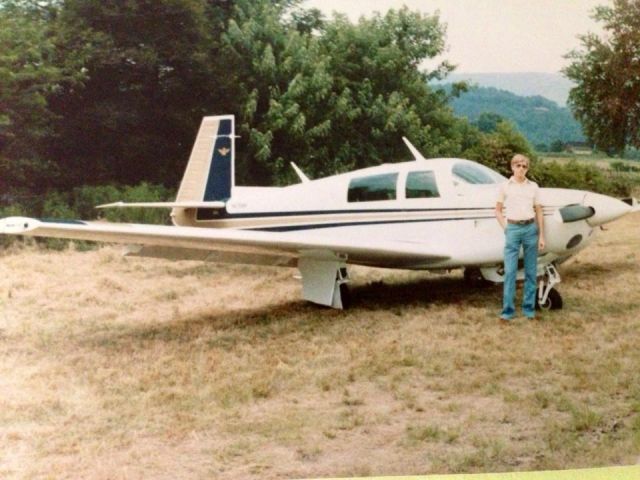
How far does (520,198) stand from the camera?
3.02 m

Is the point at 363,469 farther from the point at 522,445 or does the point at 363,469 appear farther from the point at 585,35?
the point at 585,35

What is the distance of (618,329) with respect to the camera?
2.74m

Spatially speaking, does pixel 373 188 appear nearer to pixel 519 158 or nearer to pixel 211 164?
pixel 519 158

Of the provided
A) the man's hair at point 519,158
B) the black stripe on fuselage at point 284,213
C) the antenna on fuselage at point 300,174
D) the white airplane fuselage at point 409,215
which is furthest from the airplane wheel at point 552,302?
the antenna on fuselage at point 300,174

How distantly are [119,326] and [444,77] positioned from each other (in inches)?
63.6

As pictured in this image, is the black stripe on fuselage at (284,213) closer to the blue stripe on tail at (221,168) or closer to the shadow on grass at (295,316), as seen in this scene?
the blue stripe on tail at (221,168)

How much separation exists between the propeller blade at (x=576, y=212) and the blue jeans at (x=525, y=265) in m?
0.23

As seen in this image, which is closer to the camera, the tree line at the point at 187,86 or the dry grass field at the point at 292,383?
the dry grass field at the point at 292,383

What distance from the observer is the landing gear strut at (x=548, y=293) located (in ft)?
10.4

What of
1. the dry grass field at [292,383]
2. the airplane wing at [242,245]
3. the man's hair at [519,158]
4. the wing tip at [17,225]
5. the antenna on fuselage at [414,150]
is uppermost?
the antenna on fuselage at [414,150]

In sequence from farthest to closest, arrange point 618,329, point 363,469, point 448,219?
point 448,219
point 618,329
point 363,469

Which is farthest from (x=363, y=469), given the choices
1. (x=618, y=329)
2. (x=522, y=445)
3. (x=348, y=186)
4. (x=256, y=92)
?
(x=348, y=186)

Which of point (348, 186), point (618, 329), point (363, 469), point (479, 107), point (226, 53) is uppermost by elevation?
point (226, 53)

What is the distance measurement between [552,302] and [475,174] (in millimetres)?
685
